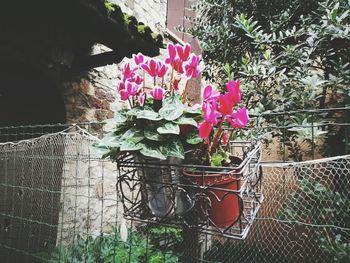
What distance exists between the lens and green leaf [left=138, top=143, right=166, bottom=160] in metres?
0.74

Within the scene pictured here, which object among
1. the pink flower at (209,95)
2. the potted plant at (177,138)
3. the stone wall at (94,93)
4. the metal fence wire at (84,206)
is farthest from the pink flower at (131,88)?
the stone wall at (94,93)

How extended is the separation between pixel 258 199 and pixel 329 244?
1611 mm

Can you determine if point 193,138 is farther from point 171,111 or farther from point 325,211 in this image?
point 325,211

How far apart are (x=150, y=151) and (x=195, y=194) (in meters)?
0.17

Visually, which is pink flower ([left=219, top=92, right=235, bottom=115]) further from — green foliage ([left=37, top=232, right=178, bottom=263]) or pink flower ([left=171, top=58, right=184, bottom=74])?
green foliage ([left=37, top=232, right=178, bottom=263])

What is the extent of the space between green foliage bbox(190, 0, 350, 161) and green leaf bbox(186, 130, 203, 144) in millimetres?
1177

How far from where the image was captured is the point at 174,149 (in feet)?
2.48

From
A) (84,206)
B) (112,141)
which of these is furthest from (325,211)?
(84,206)

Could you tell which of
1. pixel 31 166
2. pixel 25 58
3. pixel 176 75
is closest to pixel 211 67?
pixel 25 58

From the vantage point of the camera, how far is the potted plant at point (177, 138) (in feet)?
2.39

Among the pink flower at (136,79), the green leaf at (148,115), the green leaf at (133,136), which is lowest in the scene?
the green leaf at (133,136)

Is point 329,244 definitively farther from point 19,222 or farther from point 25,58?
point 25,58

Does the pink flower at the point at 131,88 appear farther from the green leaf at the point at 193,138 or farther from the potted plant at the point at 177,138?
the green leaf at the point at 193,138

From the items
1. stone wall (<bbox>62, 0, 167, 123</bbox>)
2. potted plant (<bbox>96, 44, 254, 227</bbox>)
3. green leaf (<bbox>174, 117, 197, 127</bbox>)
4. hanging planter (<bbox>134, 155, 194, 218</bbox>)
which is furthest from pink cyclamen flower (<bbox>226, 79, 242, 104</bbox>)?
stone wall (<bbox>62, 0, 167, 123</bbox>)
